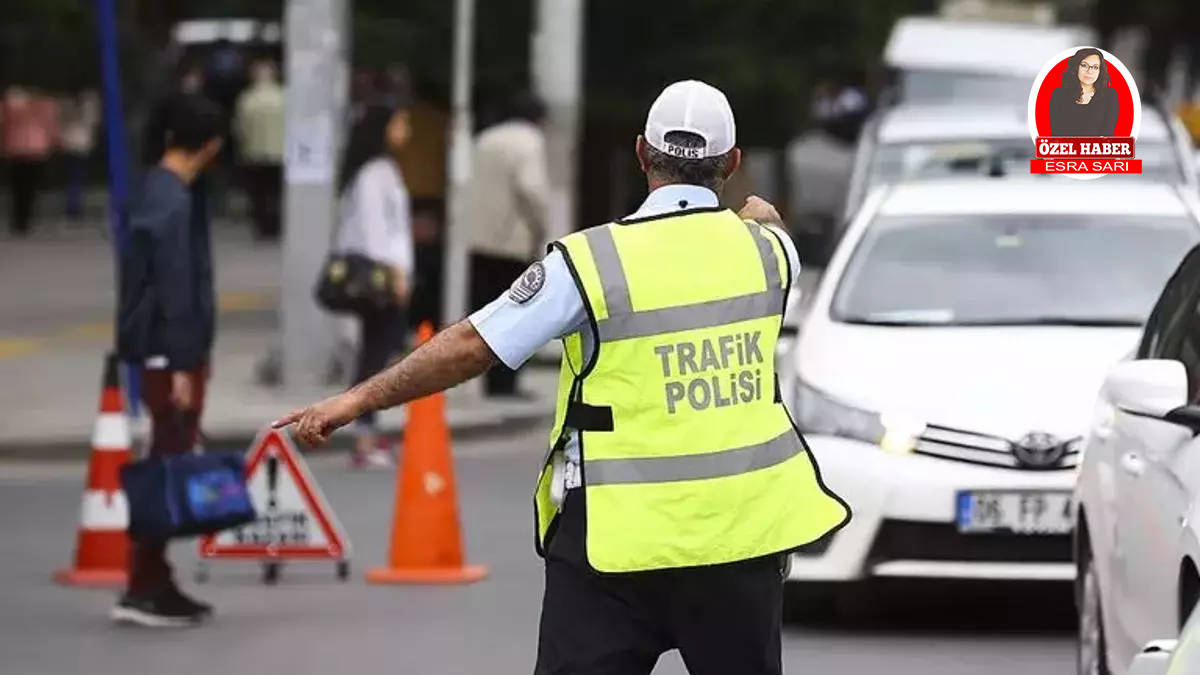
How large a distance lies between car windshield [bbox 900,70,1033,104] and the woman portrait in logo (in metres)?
22.6

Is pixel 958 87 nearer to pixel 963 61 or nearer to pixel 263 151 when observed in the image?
pixel 963 61

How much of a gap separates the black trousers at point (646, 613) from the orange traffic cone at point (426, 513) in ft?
19.2

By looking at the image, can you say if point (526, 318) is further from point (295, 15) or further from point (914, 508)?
point (295, 15)

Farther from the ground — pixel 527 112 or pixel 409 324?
pixel 527 112

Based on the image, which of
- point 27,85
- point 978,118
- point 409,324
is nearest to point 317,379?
point 409,324

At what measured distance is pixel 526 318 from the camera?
5.33m

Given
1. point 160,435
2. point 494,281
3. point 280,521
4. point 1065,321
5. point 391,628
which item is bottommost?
point 391,628

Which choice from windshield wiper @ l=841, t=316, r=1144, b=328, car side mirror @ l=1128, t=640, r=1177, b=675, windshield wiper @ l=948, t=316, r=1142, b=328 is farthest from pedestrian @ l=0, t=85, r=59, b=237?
car side mirror @ l=1128, t=640, r=1177, b=675

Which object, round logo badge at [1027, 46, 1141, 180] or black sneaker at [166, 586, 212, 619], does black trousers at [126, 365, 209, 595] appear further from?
round logo badge at [1027, 46, 1141, 180]

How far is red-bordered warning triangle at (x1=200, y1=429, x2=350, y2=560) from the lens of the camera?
11.3m

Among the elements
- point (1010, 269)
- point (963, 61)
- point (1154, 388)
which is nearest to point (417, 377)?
point (1154, 388)

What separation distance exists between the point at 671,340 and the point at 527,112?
1223cm

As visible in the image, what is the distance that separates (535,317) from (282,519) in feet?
20.1

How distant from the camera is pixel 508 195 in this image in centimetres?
1759
